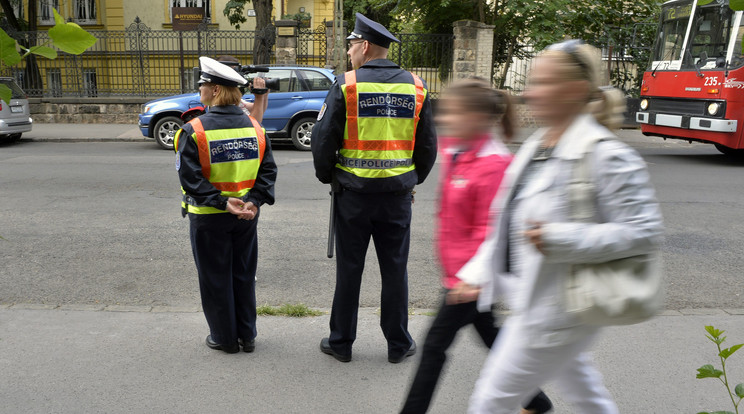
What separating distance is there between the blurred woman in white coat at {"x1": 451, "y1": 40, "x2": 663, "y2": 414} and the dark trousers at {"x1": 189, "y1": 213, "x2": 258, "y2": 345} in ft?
5.75

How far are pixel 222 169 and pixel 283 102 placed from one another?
33.9 feet

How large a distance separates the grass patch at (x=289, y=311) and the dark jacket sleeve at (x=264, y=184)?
0.96 meters

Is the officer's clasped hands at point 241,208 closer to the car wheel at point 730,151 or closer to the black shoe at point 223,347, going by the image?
the black shoe at point 223,347

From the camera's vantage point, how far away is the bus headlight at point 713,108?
40.0 feet

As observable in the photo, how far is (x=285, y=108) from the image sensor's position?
13.9 m

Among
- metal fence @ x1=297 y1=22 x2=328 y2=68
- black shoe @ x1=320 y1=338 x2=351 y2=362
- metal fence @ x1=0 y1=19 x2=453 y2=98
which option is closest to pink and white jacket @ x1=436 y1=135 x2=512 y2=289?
black shoe @ x1=320 y1=338 x2=351 y2=362

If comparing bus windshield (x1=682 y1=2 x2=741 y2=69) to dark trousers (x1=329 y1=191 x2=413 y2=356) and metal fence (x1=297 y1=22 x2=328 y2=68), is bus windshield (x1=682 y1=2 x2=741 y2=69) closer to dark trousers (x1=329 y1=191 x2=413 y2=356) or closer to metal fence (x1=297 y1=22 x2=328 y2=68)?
metal fence (x1=297 y1=22 x2=328 y2=68)

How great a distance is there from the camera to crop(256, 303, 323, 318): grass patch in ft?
15.2

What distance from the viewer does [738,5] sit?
173 centimetres

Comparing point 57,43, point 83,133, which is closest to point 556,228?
point 57,43

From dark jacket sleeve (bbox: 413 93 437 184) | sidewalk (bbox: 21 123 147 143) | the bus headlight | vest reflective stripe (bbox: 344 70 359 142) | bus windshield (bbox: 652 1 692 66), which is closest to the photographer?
vest reflective stripe (bbox: 344 70 359 142)

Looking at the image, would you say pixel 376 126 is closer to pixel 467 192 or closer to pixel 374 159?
pixel 374 159

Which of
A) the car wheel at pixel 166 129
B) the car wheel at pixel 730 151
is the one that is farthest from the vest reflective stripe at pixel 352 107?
the car wheel at pixel 730 151

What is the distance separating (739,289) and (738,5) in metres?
4.38
